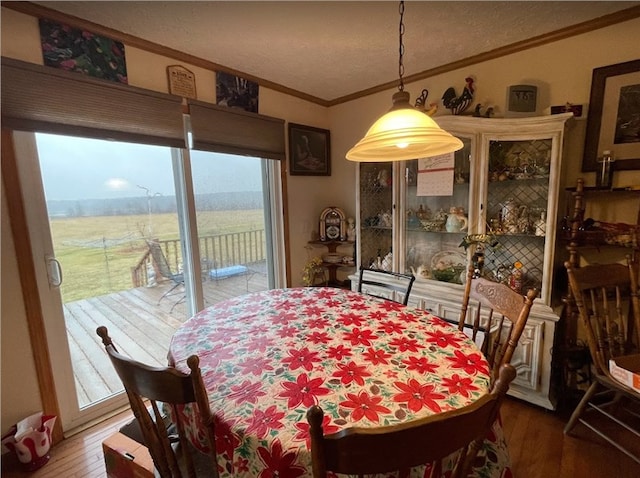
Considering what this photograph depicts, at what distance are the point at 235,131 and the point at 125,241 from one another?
109 cm

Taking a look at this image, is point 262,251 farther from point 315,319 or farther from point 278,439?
point 278,439

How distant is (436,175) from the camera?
87.5 inches

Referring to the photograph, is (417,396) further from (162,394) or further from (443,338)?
(162,394)

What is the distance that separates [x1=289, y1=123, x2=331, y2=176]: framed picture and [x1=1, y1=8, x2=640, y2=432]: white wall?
91mm

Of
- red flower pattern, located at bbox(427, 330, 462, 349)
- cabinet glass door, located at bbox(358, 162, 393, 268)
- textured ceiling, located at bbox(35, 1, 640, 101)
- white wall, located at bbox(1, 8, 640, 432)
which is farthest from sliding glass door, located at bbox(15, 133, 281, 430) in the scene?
red flower pattern, located at bbox(427, 330, 462, 349)

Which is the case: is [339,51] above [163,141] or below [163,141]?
above

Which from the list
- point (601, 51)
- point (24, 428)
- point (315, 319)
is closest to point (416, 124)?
point (315, 319)

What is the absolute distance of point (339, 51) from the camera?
1.99 m

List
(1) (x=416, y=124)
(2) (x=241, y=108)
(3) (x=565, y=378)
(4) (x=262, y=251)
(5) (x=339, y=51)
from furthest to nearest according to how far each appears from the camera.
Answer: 1. (4) (x=262, y=251)
2. (2) (x=241, y=108)
3. (5) (x=339, y=51)
4. (3) (x=565, y=378)
5. (1) (x=416, y=124)

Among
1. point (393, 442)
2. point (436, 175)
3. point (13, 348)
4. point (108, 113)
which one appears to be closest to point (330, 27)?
point (436, 175)

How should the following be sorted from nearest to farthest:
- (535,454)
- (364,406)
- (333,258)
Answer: (364,406) → (535,454) → (333,258)

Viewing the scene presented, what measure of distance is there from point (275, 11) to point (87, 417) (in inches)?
101

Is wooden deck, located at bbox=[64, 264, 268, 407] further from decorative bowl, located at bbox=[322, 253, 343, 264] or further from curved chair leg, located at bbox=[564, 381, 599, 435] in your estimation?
curved chair leg, located at bbox=[564, 381, 599, 435]

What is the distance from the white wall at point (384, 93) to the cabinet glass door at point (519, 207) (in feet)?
0.65
